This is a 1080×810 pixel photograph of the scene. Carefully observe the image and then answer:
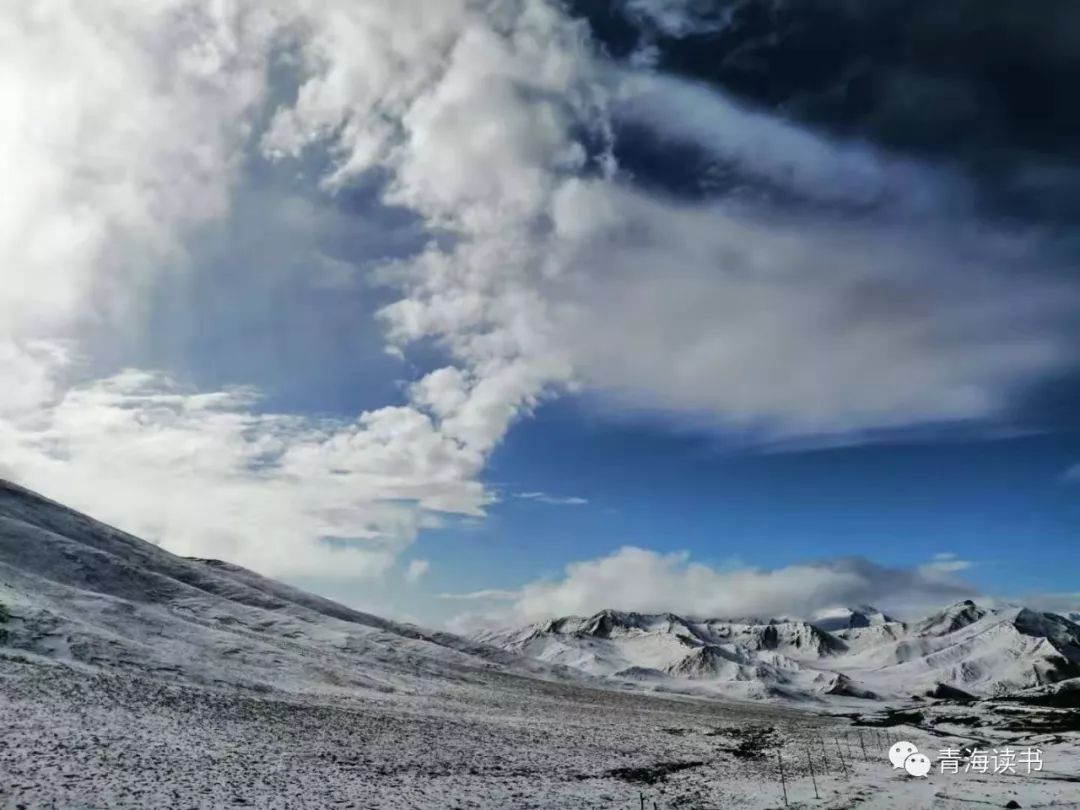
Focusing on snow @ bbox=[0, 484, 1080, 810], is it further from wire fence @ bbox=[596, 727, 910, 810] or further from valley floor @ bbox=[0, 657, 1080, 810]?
wire fence @ bbox=[596, 727, 910, 810]

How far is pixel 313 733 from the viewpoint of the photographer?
44.0m

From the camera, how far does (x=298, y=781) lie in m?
30.8

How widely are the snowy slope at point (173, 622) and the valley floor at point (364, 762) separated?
7.97m

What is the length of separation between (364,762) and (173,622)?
5255cm

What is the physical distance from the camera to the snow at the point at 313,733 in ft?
96.9

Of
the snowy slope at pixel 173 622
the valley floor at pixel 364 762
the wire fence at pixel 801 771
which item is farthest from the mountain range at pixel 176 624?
the wire fence at pixel 801 771

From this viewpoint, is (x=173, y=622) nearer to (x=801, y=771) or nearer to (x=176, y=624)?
(x=176, y=624)

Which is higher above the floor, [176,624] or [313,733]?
[176,624]

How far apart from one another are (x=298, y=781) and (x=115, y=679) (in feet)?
81.7

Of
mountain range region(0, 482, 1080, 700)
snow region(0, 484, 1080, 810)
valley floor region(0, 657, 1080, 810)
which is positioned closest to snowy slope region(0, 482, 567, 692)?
mountain range region(0, 482, 1080, 700)

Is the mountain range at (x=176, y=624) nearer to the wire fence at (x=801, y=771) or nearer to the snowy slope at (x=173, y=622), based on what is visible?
the snowy slope at (x=173, y=622)

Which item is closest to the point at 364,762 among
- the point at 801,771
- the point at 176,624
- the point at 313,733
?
the point at 313,733

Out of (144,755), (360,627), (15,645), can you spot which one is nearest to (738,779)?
(144,755)

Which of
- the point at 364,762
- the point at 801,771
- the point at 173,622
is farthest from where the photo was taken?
the point at 173,622
